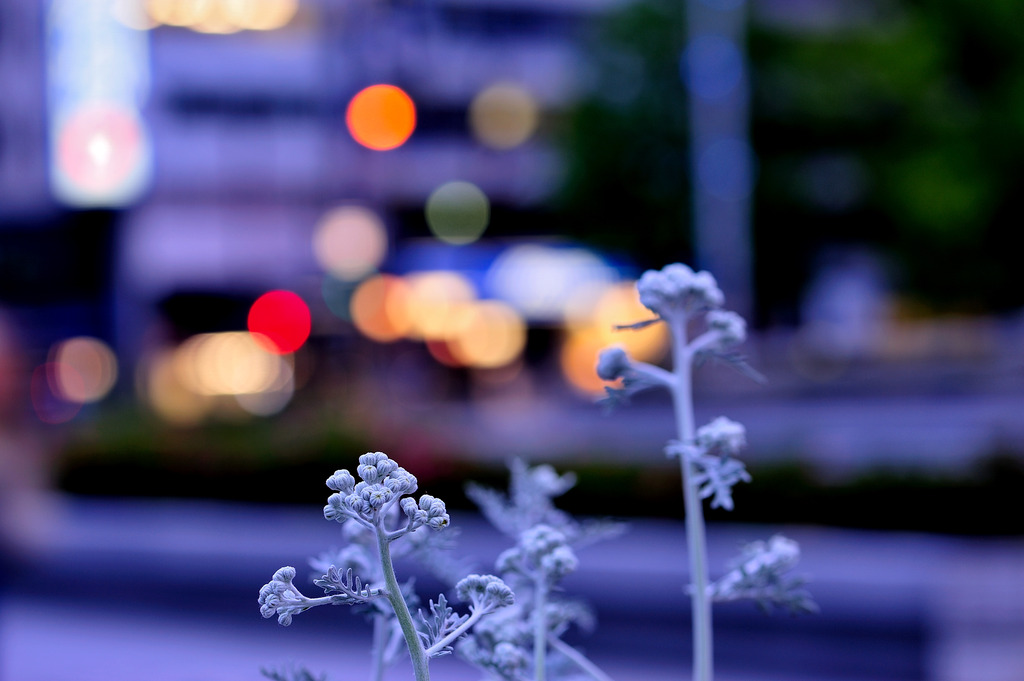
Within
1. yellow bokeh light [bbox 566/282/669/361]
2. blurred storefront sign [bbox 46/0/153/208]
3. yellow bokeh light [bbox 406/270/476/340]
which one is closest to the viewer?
blurred storefront sign [bbox 46/0/153/208]

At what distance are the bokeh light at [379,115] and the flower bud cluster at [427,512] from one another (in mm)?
22592

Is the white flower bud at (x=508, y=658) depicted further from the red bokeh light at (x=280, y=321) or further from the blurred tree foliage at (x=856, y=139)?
the red bokeh light at (x=280, y=321)

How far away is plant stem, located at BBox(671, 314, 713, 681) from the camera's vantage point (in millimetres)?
1015

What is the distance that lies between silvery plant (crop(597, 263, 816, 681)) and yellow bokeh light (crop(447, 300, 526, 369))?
85.5 ft

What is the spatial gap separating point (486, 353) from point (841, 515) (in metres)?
20.6

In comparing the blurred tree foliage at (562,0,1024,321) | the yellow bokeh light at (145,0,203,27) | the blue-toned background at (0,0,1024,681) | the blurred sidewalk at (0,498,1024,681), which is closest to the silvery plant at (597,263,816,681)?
the blurred sidewalk at (0,498,1024,681)

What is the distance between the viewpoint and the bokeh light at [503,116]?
100 feet

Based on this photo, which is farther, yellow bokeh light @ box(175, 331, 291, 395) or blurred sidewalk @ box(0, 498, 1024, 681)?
yellow bokeh light @ box(175, 331, 291, 395)

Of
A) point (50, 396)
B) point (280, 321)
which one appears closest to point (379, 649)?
point (50, 396)

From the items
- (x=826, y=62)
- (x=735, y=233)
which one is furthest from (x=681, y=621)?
(x=826, y=62)

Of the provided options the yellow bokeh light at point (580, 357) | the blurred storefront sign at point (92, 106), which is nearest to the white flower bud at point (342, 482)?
the yellow bokeh light at point (580, 357)

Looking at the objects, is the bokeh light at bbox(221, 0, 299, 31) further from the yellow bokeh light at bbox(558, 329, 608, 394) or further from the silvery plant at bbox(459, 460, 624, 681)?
the silvery plant at bbox(459, 460, 624, 681)

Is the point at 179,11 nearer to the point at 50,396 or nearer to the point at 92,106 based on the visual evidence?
the point at 92,106

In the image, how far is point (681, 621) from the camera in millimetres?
6664
